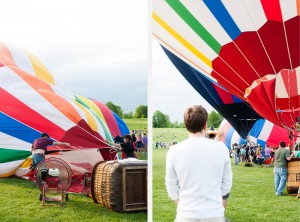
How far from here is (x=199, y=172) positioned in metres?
1.28

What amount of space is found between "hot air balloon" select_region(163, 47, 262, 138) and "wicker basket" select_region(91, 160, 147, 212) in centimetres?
93

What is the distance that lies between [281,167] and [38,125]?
2180mm

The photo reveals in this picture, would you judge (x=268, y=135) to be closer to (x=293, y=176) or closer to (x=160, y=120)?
(x=293, y=176)

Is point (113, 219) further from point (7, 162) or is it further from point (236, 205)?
point (7, 162)

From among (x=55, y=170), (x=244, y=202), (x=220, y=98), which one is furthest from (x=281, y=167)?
(x=55, y=170)

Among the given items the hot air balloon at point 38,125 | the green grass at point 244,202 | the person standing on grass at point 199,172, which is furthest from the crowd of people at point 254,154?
the person standing on grass at point 199,172

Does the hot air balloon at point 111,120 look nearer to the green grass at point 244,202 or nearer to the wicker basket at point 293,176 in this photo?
the green grass at point 244,202

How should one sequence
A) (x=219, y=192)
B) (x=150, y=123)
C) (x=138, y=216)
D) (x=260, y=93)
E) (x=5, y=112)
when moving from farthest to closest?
(x=5, y=112), (x=138, y=216), (x=260, y=93), (x=150, y=123), (x=219, y=192)

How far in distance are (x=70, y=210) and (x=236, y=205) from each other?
46.0 inches

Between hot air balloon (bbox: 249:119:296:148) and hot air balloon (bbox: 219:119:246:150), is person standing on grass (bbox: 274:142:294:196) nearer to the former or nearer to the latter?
hot air balloon (bbox: 249:119:296:148)

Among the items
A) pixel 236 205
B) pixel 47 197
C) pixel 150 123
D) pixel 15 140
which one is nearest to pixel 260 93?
pixel 150 123

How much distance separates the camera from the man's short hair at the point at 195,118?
1.31 metres

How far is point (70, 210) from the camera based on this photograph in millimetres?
2883

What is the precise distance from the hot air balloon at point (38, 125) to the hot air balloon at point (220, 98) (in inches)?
36.4
